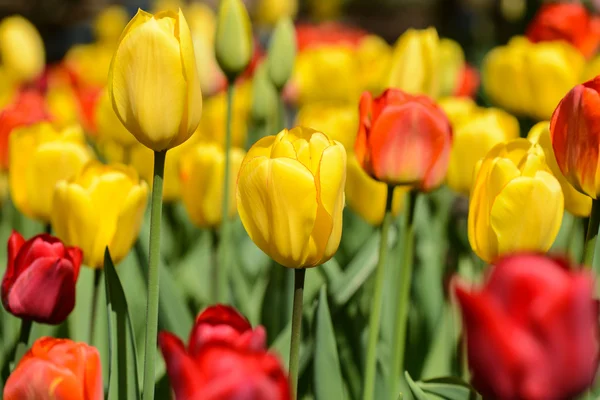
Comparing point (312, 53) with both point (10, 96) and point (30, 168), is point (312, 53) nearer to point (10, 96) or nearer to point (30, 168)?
point (10, 96)

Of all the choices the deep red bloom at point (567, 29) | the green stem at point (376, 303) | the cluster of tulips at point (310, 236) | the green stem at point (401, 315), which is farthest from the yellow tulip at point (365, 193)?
the deep red bloom at point (567, 29)

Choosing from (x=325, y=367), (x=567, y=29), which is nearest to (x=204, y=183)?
(x=325, y=367)

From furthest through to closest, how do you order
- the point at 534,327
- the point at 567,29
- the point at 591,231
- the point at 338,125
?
the point at 567,29
the point at 338,125
the point at 591,231
the point at 534,327

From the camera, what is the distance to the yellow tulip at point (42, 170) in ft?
4.44

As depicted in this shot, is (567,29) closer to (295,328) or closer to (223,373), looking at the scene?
(295,328)

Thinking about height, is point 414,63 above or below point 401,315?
above

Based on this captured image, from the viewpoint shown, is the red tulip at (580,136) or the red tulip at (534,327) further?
the red tulip at (580,136)

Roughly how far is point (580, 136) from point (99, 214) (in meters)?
0.59

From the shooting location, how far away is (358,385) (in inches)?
51.2

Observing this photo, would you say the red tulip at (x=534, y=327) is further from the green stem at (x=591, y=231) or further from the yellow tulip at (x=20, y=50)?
the yellow tulip at (x=20, y=50)

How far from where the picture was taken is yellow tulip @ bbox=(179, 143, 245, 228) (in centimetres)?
153

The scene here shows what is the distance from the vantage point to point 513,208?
0.92m

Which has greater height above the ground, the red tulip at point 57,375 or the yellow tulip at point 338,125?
the yellow tulip at point 338,125

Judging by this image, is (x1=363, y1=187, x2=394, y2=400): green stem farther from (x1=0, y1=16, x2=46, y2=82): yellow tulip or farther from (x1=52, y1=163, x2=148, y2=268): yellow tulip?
(x1=0, y1=16, x2=46, y2=82): yellow tulip
